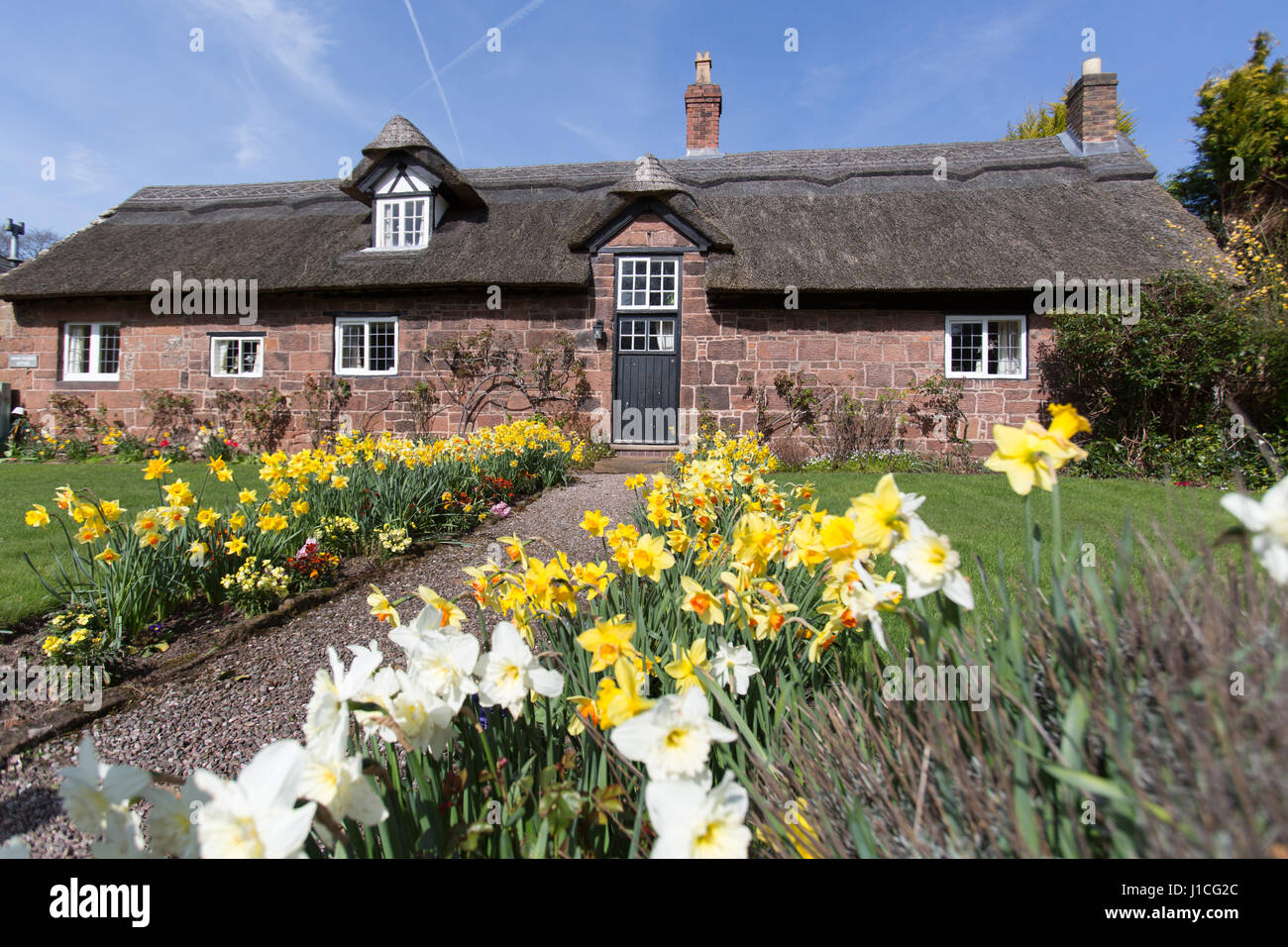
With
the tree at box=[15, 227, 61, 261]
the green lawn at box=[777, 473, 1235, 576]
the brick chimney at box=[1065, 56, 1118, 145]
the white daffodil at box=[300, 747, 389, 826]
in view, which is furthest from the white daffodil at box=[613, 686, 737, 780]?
the tree at box=[15, 227, 61, 261]

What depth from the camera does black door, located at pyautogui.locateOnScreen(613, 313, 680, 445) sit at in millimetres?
11352

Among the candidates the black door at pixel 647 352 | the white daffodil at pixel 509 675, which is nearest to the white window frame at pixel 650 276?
the black door at pixel 647 352

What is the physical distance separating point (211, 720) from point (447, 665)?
6.41 feet

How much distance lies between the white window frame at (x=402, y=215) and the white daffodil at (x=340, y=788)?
13.1 metres

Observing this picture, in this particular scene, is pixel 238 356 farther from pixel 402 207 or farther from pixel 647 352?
pixel 647 352

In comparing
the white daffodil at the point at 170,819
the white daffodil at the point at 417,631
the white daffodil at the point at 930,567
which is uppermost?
the white daffodil at the point at 930,567

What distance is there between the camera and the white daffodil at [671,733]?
90 cm

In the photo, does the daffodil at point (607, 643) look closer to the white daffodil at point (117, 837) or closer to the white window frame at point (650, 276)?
the white daffodil at point (117, 837)

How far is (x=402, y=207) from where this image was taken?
12609 mm

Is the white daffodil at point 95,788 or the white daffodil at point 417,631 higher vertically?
the white daffodil at point 417,631

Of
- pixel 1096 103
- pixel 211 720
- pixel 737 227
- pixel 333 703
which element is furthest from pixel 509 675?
pixel 1096 103

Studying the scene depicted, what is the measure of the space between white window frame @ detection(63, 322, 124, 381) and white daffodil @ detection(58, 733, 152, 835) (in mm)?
15430

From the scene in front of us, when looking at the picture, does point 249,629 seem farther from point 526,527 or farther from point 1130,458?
point 1130,458
